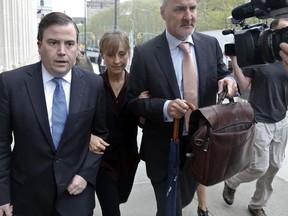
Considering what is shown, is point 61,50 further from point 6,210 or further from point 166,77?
point 6,210

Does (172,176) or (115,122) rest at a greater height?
(115,122)

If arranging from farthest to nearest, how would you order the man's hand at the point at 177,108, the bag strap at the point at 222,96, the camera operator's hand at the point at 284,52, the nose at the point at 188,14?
the nose at the point at 188,14, the bag strap at the point at 222,96, the man's hand at the point at 177,108, the camera operator's hand at the point at 284,52

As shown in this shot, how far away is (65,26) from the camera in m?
2.04

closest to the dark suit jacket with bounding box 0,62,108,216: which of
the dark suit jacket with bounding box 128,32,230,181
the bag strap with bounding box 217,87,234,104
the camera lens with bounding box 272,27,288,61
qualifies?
the dark suit jacket with bounding box 128,32,230,181

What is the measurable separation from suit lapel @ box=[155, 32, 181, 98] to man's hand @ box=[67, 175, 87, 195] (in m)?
0.84

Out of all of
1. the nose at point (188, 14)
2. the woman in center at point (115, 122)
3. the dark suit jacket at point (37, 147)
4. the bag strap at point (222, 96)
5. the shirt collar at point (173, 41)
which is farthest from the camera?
the woman in center at point (115, 122)

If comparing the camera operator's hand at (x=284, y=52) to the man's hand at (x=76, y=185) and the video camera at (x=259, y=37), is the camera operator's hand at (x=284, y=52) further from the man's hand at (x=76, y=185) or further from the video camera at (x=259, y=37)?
the man's hand at (x=76, y=185)

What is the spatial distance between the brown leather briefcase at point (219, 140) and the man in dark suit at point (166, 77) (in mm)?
198

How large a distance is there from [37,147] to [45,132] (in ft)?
0.32

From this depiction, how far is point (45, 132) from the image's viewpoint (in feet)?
6.47

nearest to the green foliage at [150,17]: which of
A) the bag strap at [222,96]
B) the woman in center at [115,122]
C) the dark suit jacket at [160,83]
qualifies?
the woman in center at [115,122]

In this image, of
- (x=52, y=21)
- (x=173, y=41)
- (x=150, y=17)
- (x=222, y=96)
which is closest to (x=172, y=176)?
(x=222, y=96)

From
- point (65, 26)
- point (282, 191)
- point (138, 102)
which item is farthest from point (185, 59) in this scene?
point (282, 191)

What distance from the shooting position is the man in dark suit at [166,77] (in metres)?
2.37
